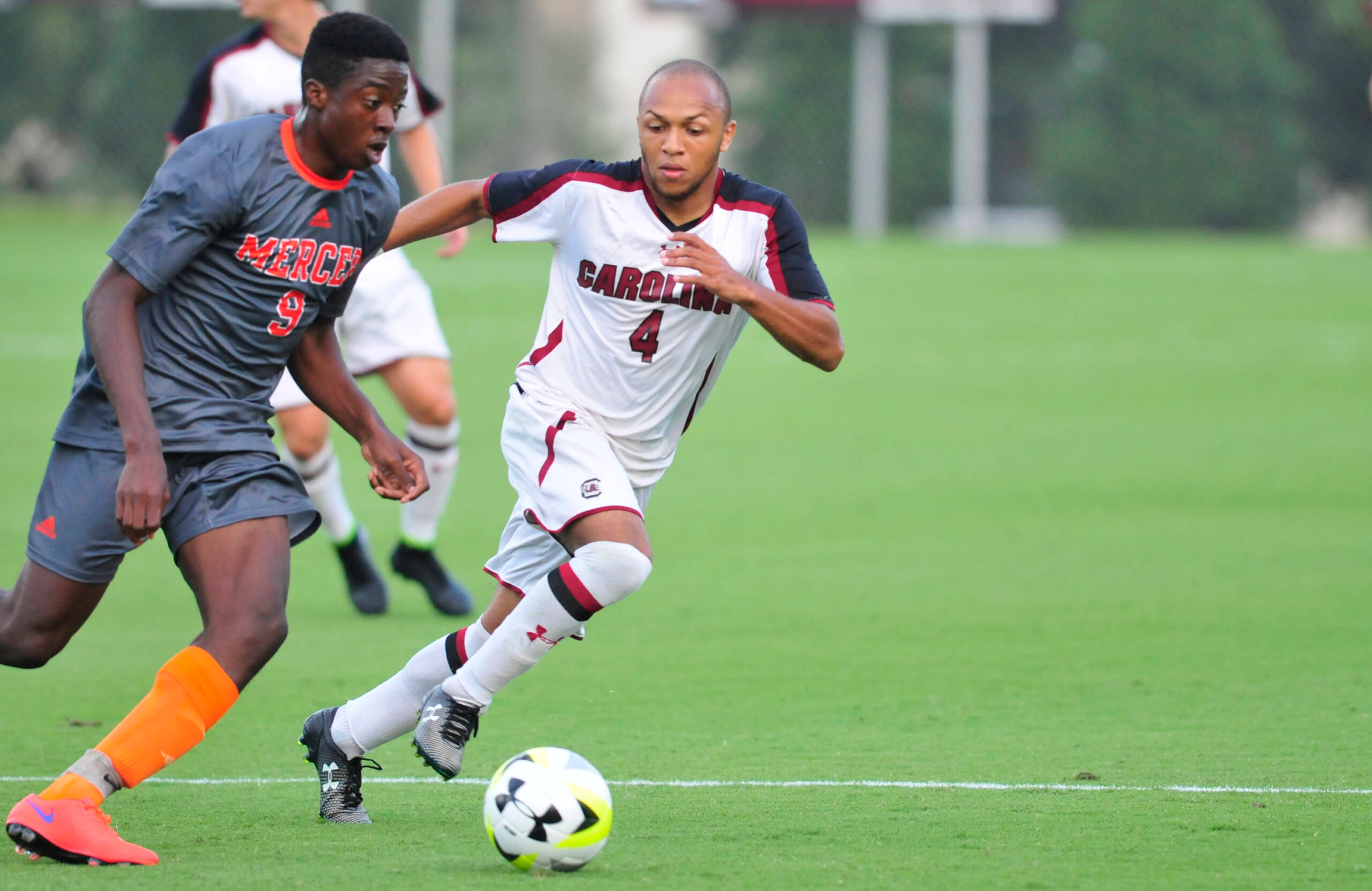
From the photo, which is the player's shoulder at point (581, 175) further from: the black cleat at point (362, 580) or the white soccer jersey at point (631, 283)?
the black cleat at point (362, 580)

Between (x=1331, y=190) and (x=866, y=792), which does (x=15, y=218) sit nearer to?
(x=1331, y=190)

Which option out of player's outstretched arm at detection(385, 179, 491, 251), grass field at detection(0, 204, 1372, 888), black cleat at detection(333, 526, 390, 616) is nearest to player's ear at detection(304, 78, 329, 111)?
player's outstretched arm at detection(385, 179, 491, 251)

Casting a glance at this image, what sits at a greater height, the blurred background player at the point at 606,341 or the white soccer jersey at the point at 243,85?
the white soccer jersey at the point at 243,85

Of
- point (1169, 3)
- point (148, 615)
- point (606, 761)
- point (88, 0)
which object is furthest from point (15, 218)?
point (606, 761)

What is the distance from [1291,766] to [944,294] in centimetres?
1877

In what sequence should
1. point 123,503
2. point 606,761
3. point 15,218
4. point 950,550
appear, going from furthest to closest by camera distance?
point 15,218, point 950,550, point 606,761, point 123,503

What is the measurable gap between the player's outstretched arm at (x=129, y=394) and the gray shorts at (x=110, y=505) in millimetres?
62

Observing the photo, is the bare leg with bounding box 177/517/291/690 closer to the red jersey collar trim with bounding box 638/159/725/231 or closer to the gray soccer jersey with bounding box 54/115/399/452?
the gray soccer jersey with bounding box 54/115/399/452

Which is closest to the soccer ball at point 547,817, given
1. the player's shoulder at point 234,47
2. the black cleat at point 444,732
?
the black cleat at point 444,732

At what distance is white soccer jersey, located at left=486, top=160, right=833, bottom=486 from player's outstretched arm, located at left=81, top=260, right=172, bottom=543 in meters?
1.16

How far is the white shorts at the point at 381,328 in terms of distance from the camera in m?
8.02

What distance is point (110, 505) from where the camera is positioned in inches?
177

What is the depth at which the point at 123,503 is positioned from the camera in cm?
428

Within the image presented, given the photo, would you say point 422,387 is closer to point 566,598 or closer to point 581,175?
point 581,175
